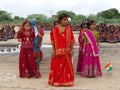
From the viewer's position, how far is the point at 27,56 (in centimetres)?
961

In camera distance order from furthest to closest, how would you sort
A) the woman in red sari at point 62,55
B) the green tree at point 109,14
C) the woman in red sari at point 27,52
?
the green tree at point 109,14 < the woman in red sari at point 27,52 < the woman in red sari at point 62,55

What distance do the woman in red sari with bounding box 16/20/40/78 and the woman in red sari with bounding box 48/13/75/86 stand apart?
3.99 ft

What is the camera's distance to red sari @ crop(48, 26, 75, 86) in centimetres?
840

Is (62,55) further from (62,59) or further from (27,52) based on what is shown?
(27,52)

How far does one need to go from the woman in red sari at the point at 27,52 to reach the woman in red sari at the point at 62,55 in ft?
3.99

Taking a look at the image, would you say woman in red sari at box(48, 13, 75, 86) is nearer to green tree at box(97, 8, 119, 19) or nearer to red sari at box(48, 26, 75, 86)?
red sari at box(48, 26, 75, 86)

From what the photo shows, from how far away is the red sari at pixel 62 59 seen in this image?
8.40 meters

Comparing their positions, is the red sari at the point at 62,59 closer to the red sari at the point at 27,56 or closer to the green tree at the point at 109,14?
the red sari at the point at 27,56

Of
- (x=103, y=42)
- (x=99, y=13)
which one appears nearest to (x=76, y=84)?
(x=103, y=42)

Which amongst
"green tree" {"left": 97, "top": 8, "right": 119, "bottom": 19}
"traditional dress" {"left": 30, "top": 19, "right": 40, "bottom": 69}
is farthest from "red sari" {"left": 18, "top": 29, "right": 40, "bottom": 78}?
"green tree" {"left": 97, "top": 8, "right": 119, "bottom": 19}

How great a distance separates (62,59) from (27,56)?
1461 mm

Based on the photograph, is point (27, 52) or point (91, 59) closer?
point (27, 52)

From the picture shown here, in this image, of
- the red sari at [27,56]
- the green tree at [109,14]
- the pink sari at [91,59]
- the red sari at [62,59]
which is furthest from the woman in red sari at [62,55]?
the green tree at [109,14]

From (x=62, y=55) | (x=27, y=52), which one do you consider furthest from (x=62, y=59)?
(x=27, y=52)
